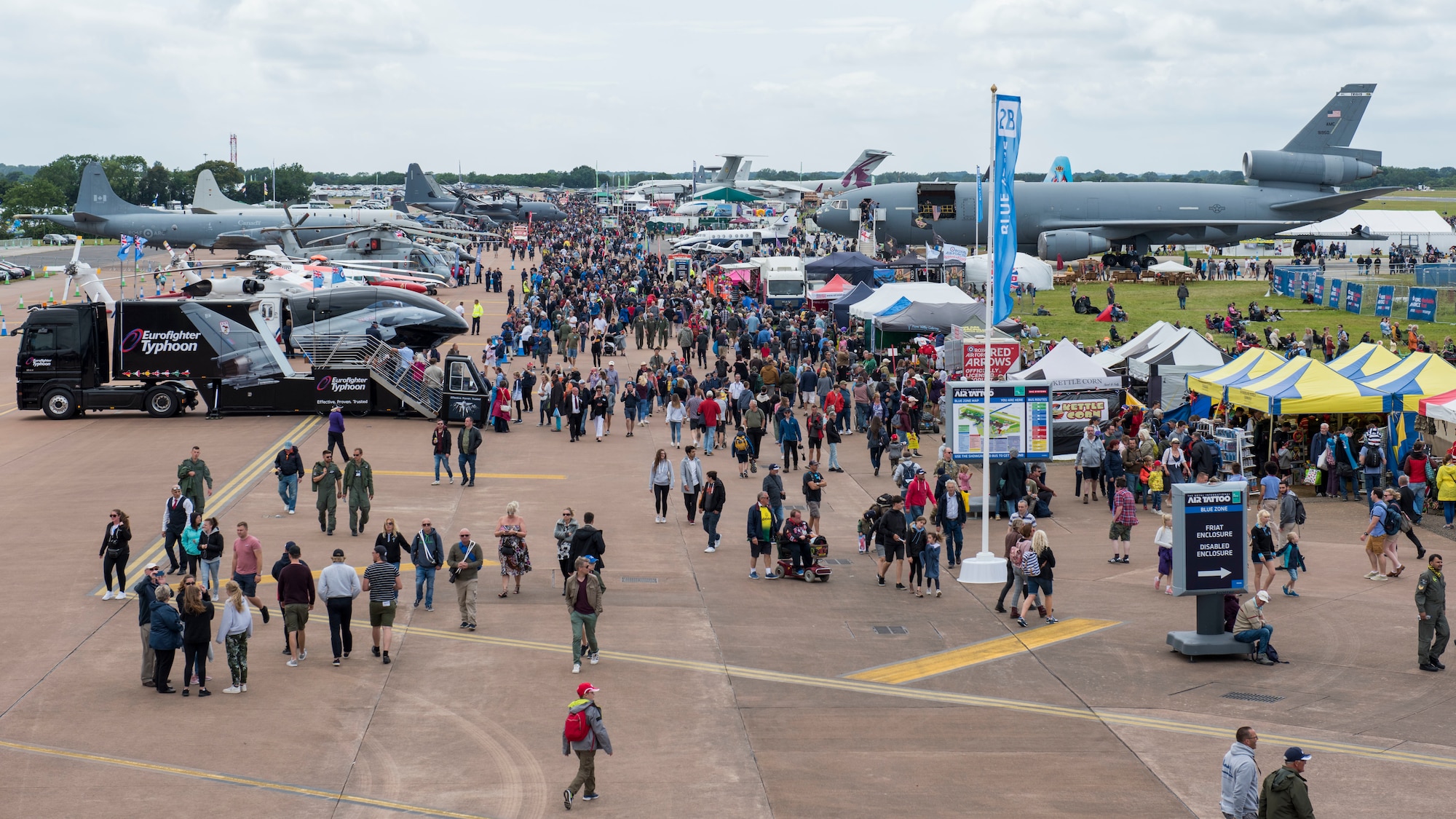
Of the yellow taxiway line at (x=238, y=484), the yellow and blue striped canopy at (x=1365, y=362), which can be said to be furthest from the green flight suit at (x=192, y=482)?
the yellow and blue striped canopy at (x=1365, y=362)

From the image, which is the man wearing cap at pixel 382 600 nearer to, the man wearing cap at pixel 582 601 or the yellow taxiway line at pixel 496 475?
the man wearing cap at pixel 582 601

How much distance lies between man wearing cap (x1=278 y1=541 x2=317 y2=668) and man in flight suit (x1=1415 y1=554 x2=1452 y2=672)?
12206mm

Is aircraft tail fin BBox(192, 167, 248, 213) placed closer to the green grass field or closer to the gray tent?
the green grass field

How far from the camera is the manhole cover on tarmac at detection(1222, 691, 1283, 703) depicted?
1338 centimetres

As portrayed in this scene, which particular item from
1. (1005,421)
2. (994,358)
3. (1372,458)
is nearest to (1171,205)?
(994,358)

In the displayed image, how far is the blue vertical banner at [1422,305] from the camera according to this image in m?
47.7

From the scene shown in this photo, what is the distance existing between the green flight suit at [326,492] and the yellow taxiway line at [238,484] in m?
2.26

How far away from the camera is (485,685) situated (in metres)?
13.5

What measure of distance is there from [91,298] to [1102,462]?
29.9 metres

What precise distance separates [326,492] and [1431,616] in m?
15.0

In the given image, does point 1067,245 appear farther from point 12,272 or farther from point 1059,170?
point 12,272

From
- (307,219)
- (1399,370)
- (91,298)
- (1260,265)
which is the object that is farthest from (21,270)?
(1399,370)

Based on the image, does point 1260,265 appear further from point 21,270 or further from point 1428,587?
point 21,270

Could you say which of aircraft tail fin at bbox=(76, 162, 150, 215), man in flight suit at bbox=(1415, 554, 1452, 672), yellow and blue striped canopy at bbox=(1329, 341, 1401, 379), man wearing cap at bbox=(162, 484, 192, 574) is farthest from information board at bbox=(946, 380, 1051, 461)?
aircraft tail fin at bbox=(76, 162, 150, 215)
